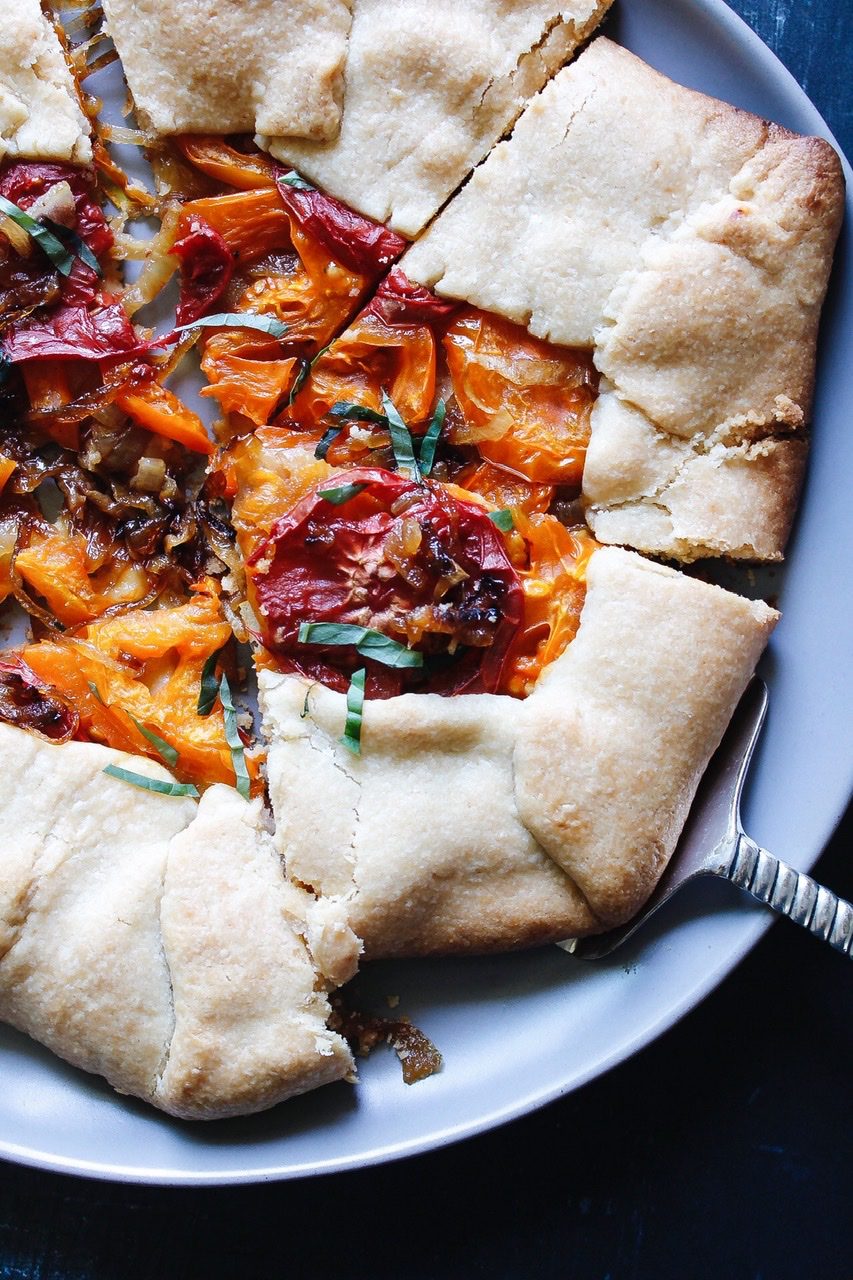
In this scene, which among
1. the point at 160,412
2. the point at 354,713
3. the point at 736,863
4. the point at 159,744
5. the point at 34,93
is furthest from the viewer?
the point at 160,412

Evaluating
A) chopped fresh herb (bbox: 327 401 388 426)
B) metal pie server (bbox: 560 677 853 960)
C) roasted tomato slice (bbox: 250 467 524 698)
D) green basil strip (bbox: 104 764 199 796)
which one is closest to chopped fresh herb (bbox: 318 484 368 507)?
roasted tomato slice (bbox: 250 467 524 698)

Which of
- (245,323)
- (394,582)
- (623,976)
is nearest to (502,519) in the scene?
(394,582)

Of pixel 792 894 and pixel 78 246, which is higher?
pixel 78 246

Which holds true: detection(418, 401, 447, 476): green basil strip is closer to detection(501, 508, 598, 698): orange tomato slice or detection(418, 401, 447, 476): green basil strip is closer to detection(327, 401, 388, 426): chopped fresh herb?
detection(327, 401, 388, 426): chopped fresh herb

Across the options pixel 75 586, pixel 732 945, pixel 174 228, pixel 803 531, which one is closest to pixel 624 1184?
pixel 732 945

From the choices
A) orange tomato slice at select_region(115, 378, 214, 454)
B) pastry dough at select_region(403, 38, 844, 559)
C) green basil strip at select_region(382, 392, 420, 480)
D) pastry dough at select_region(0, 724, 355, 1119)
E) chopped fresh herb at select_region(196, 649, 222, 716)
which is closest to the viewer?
pastry dough at select_region(0, 724, 355, 1119)

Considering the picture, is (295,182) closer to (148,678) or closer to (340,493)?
(340,493)

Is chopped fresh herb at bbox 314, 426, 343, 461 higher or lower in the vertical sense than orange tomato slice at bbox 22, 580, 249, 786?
higher
